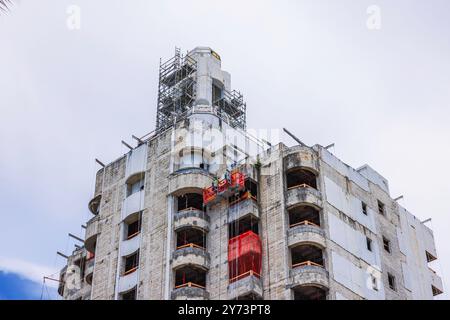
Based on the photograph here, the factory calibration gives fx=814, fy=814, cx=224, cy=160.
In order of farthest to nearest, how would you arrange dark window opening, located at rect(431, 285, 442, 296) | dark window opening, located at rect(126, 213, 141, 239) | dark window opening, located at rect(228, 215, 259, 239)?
1. dark window opening, located at rect(431, 285, 442, 296)
2. dark window opening, located at rect(126, 213, 141, 239)
3. dark window opening, located at rect(228, 215, 259, 239)

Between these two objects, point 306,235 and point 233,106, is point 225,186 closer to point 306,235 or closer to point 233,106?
point 306,235

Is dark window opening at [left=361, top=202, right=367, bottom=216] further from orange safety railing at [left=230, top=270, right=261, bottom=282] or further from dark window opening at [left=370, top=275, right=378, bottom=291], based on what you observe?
orange safety railing at [left=230, top=270, right=261, bottom=282]

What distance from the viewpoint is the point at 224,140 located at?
8444 cm

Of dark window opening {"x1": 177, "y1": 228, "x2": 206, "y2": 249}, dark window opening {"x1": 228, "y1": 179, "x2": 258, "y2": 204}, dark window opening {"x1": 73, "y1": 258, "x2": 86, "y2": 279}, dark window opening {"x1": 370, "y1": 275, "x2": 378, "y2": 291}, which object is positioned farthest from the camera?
dark window opening {"x1": 73, "y1": 258, "x2": 86, "y2": 279}

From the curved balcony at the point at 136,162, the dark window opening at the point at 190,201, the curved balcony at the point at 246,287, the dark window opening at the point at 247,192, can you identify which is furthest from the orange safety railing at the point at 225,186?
the curved balcony at the point at 136,162

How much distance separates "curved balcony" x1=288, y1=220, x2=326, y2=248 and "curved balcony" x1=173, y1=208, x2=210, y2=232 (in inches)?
352

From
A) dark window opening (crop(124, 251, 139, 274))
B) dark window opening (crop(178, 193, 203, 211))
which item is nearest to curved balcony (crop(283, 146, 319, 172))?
dark window opening (crop(178, 193, 203, 211))

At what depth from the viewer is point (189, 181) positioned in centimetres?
7862

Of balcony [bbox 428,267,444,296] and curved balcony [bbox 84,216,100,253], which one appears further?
balcony [bbox 428,267,444,296]

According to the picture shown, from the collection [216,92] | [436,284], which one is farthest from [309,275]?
[216,92]

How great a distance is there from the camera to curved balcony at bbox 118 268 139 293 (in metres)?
77.3
